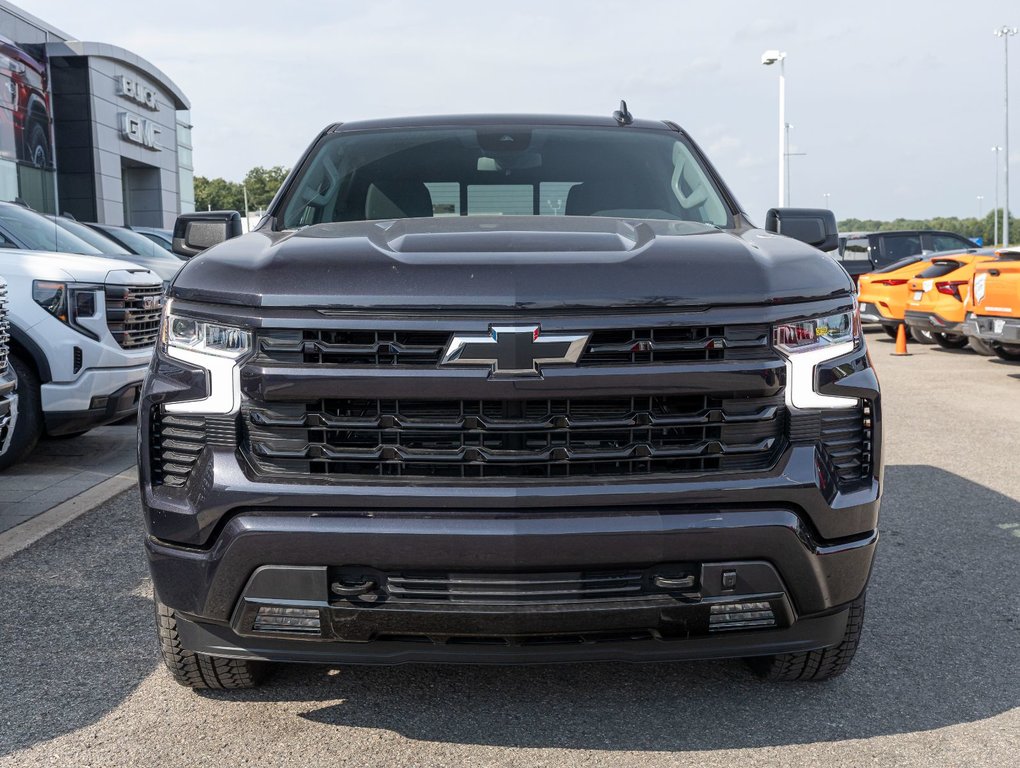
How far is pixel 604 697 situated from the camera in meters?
3.38

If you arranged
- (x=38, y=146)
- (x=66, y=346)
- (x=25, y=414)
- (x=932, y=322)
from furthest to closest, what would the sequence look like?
1. (x=38, y=146)
2. (x=932, y=322)
3. (x=66, y=346)
4. (x=25, y=414)

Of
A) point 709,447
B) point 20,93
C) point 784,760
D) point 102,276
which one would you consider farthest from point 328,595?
point 20,93

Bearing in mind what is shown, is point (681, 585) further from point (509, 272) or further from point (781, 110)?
point (781, 110)

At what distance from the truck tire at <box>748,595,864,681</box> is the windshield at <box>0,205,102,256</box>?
6529mm

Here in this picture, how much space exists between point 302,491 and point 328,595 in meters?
0.27

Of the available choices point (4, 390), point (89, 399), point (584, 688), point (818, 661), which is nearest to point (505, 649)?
point (584, 688)

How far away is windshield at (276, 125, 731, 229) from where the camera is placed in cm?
429

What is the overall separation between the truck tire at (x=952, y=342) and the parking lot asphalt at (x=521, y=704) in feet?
40.1

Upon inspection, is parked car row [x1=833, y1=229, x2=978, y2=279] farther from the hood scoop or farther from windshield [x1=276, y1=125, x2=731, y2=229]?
the hood scoop

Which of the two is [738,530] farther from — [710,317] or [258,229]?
[258,229]

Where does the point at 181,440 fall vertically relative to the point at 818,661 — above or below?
above

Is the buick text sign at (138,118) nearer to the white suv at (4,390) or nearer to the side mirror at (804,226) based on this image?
the white suv at (4,390)

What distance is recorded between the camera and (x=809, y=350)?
289 cm

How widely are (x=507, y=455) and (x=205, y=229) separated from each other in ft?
6.25
